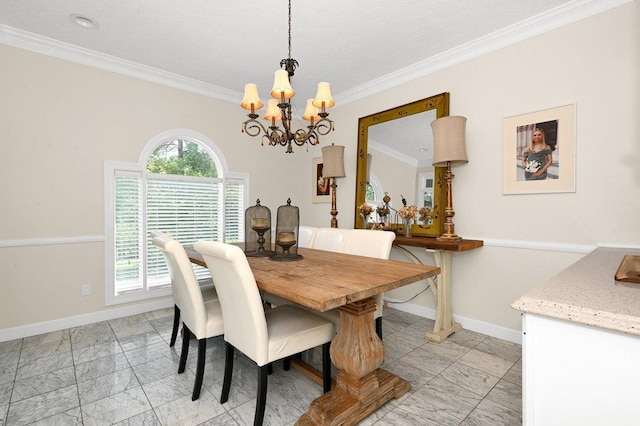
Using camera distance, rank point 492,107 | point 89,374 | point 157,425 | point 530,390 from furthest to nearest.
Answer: point 492,107
point 89,374
point 157,425
point 530,390

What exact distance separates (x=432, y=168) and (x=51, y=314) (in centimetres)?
401

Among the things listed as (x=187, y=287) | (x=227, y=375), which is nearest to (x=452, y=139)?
(x=187, y=287)

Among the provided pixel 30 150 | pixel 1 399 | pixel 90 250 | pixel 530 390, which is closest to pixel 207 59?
pixel 30 150

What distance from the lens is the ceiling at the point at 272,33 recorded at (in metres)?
2.34

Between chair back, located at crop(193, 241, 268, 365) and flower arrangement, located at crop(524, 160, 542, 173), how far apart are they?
2.43 meters

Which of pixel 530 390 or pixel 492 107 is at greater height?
pixel 492 107

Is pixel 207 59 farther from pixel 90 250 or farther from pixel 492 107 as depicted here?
pixel 492 107

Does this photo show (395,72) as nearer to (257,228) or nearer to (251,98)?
(251,98)

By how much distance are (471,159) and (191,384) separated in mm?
2982

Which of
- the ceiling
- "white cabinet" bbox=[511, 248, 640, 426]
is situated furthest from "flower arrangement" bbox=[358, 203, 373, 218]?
"white cabinet" bbox=[511, 248, 640, 426]

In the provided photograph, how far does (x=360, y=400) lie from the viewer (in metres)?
1.65

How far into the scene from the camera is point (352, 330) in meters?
1.68

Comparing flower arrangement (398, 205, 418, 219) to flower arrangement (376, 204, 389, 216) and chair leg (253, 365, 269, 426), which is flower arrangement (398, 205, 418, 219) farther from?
chair leg (253, 365, 269, 426)

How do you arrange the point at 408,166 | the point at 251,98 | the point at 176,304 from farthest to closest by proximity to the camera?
the point at 408,166, the point at 176,304, the point at 251,98
